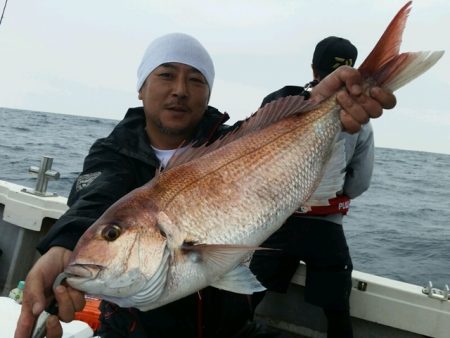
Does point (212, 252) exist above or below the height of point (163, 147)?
below

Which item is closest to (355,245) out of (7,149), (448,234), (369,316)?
(448,234)

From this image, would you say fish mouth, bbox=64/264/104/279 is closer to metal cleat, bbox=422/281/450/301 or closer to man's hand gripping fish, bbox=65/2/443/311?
man's hand gripping fish, bbox=65/2/443/311

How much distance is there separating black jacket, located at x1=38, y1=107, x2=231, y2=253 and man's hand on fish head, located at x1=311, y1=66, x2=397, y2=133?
25.3 inches

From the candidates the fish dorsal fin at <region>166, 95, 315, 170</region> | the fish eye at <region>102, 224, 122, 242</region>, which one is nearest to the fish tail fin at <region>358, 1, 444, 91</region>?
the fish dorsal fin at <region>166, 95, 315, 170</region>

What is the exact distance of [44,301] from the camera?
55.5 inches

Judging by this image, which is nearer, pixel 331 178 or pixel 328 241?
pixel 331 178

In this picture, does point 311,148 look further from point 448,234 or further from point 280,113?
point 448,234

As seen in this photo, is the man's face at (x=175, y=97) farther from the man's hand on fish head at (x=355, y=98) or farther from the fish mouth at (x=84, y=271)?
the fish mouth at (x=84, y=271)

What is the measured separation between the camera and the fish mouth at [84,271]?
1.33 metres

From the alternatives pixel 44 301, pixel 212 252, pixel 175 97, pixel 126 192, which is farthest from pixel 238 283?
pixel 175 97

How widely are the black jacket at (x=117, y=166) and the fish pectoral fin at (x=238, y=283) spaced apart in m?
0.58

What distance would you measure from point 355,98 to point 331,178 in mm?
320

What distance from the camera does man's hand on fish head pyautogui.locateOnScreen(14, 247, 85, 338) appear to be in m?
1.37

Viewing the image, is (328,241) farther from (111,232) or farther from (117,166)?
(111,232)
